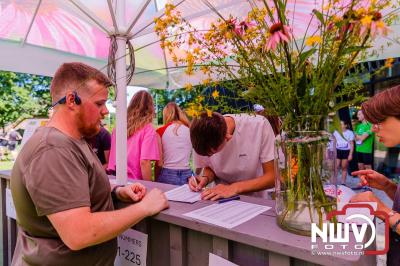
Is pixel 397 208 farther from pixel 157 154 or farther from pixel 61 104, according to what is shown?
pixel 157 154

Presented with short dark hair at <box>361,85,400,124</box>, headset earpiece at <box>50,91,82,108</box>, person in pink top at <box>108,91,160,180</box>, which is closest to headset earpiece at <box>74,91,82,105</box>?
headset earpiece at <box>50,91,82,108</box>

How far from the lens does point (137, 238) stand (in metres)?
1.24

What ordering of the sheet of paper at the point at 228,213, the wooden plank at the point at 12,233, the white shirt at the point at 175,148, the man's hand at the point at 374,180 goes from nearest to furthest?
1. the sheet of paper at the point at 228,213
2. the man's hand at the point at 374,180
3. the wooden plank at the point at 12,233
4. the white shirt at the point at 175,148

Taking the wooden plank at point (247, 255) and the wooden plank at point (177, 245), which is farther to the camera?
the wooden plank at point (177, 245)

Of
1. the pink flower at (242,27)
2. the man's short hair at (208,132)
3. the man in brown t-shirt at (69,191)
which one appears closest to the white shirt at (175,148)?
the man's short hair at (208,132)

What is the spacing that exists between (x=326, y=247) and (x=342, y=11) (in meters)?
0.64

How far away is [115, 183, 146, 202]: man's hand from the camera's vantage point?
130 cm

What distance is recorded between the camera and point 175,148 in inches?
113

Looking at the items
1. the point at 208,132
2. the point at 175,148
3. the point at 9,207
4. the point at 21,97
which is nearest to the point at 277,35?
the point at 208,132

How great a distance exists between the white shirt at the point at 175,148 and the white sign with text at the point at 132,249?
5.13ft

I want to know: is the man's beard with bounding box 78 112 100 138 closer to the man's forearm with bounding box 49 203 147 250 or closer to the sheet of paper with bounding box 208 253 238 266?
the man's forearm with bounding box 49 203 147 250

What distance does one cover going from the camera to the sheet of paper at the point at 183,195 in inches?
51.6

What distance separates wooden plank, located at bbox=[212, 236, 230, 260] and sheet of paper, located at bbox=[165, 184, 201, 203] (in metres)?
0.29

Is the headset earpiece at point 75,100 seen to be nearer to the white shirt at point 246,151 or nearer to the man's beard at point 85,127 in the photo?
the man's beard at point 85,127
